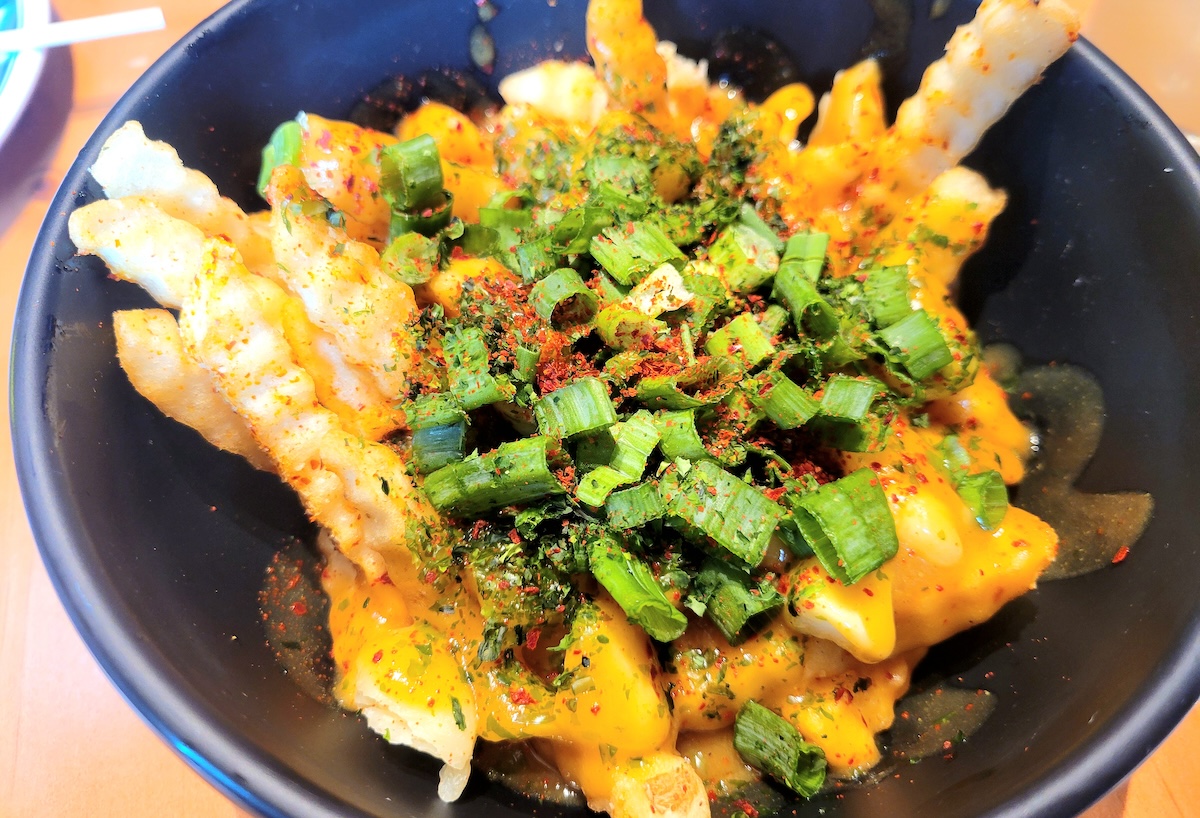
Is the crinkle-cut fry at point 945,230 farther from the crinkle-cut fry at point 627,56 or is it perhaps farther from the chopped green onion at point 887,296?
the crinkle-cut fry at point 627,56

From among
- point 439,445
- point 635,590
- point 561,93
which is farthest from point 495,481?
point 561,93

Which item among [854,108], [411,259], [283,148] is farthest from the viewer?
[854,108]

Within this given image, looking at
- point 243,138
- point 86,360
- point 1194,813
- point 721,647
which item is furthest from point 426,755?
point 1194,813

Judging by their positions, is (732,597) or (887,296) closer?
(732,597)

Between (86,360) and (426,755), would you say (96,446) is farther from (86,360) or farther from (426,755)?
(426,755)

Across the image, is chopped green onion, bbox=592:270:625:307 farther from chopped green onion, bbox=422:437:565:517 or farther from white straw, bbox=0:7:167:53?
white straw, bbox=0:7:167:53

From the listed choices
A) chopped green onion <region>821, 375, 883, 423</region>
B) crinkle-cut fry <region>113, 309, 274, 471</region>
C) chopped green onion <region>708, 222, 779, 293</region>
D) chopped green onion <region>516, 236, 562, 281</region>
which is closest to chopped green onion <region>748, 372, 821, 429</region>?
chopped green onion <region>821, 375, 883, 423</region>

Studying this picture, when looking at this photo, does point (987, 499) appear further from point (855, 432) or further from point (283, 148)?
point (283, 148)
